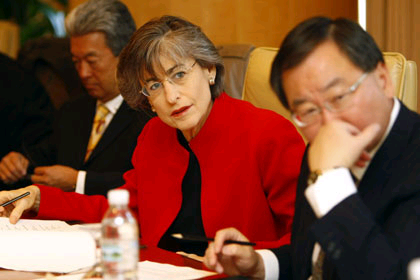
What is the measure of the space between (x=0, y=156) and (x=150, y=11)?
1306 mm

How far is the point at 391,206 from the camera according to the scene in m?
1.41

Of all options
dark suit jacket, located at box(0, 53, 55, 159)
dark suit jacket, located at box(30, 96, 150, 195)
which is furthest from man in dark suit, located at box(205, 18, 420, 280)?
dark suit jacket, located at box(0, 53, 55, 159)

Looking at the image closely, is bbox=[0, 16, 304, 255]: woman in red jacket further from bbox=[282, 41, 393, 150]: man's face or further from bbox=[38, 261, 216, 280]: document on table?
bbox=[282, 41, 393, 150]: man's face

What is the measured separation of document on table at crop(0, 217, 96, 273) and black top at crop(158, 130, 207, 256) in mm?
350

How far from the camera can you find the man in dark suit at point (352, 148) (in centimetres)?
132

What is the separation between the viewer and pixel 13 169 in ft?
10.8

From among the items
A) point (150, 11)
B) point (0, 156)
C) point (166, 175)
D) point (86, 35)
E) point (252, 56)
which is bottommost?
point (166, 175)

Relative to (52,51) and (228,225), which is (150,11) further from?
(228,225)

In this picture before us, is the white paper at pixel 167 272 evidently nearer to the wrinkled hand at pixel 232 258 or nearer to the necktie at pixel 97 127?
the wrinkled hand at pixel 232 258

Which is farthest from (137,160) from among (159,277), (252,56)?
(159,277)

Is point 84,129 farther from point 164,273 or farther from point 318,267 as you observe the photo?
point 318,267

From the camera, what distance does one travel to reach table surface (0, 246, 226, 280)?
1.67m

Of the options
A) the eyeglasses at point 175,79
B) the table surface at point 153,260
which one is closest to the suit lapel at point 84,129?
the eyeglasses at point 175,79

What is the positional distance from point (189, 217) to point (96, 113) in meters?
1.38
